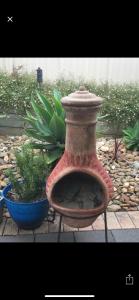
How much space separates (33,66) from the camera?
4922 mm

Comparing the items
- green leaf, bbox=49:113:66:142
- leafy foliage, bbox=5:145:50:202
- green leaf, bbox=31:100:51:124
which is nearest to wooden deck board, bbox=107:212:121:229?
leafy foliage, bbox=5:145:50:202

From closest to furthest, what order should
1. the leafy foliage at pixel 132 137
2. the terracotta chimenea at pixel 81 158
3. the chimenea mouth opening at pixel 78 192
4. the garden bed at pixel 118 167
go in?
the terracotta chimenea at pixel 81 158 → the chimenea mouth opening at pixel 78 192 → the garden bed at pixel 118 167 → the leafy foliage at pixel 132 137

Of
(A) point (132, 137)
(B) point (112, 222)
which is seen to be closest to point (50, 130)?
(B) point (112, 222)

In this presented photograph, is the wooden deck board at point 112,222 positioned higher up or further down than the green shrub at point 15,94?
further down

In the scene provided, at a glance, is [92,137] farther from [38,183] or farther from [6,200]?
[6,200]

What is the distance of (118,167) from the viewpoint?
3.59m

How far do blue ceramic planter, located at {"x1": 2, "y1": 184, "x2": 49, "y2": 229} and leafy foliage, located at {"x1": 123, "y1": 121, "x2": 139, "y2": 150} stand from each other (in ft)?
5.07

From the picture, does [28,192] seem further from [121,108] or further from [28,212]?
[121,108]

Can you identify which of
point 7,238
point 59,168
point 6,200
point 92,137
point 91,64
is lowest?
point 7,238

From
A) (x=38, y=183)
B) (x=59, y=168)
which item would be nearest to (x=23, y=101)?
(x=38, y=183)

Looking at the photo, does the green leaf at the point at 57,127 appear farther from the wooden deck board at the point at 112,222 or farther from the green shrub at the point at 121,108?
the green shrub at the point at 121,108

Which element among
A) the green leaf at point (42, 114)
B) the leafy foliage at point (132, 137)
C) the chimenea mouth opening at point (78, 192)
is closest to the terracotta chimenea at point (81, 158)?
the chimenea mouth opening at point (78, 192)

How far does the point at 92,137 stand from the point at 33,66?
3.05 meters

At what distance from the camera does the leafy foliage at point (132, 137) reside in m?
3.82
